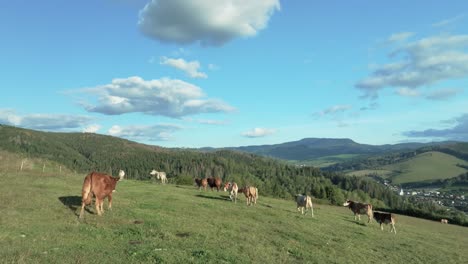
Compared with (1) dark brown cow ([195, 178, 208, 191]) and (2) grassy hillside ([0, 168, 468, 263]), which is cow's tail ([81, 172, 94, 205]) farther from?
(1) dark brown cow ([195, 178, 208, 191])

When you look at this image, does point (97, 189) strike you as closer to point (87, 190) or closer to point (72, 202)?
point (87, 190)

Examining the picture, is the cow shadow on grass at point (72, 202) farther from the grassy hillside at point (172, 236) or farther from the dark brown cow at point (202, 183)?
the dark brown cow at point (202, 183)

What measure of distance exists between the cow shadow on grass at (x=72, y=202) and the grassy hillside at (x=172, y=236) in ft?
0.19

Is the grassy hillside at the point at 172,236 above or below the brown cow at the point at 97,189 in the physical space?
below

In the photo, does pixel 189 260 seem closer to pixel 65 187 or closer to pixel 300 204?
pixel 65 187

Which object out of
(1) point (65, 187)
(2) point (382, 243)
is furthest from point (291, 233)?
(1) point (65, 187)

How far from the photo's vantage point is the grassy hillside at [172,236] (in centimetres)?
1471

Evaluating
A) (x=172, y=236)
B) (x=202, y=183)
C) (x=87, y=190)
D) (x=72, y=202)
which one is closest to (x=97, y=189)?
(x=87, y=190)

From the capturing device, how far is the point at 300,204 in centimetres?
3694

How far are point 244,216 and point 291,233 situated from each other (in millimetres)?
5538

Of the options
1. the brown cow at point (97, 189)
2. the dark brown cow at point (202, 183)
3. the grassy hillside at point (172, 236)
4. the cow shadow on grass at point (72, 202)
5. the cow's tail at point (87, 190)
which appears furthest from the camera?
the dark brown cow at point (202, 183)

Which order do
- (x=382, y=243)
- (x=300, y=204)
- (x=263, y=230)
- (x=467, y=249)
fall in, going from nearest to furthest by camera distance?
(x=263, y=230)
(x=382, y=243)
(x=467, y=249)
(x=300, y=204)

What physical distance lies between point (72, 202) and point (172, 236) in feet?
31.9

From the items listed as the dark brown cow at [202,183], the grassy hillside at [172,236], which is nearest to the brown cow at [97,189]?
the grassy hillside at [172,236]
